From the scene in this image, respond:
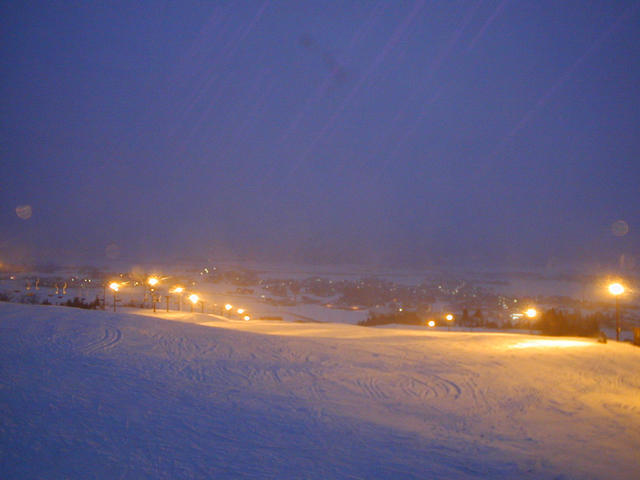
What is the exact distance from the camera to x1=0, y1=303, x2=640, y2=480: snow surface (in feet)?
16.4

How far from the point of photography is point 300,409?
23.0 ft

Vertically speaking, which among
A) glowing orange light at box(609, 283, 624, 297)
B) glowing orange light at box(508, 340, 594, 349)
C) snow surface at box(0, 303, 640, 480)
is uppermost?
glowing orange light at box(609, 283, 624, 297)

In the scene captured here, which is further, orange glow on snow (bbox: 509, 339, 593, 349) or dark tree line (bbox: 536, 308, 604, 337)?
dark tree line (bbox: 536, 308, 604, 337)

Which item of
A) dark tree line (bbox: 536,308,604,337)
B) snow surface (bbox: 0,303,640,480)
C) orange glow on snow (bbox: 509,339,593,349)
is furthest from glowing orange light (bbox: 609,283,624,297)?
dark tree line (bbox: 536,308,604,337)

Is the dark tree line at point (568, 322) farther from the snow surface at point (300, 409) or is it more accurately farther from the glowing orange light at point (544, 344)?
the snow surface at point (300, 409)

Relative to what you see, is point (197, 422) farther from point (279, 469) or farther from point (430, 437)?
point (430, 437)

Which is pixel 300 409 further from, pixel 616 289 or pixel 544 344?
pixel 616 289

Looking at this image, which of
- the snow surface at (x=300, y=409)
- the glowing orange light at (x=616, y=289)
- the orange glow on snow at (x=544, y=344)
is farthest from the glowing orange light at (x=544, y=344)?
the glowing orange light at (x=616, y=289)

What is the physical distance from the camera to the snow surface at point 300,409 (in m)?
5.01

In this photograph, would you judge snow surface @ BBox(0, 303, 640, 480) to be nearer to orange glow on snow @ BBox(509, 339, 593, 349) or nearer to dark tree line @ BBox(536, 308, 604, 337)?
orange glow on snow @ BBox(509, 339, 593, 349)

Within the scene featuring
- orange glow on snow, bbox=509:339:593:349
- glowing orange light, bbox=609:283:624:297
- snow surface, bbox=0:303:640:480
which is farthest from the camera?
glowing orange light, bbox=609:283:624:297

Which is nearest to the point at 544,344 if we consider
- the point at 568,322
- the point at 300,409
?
the point at 300,409

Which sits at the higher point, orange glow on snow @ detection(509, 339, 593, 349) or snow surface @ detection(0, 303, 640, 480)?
orange glow on snow @ detection(509, 339, 593, 349)

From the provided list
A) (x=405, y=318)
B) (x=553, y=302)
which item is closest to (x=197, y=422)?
(x=405, y=318)
